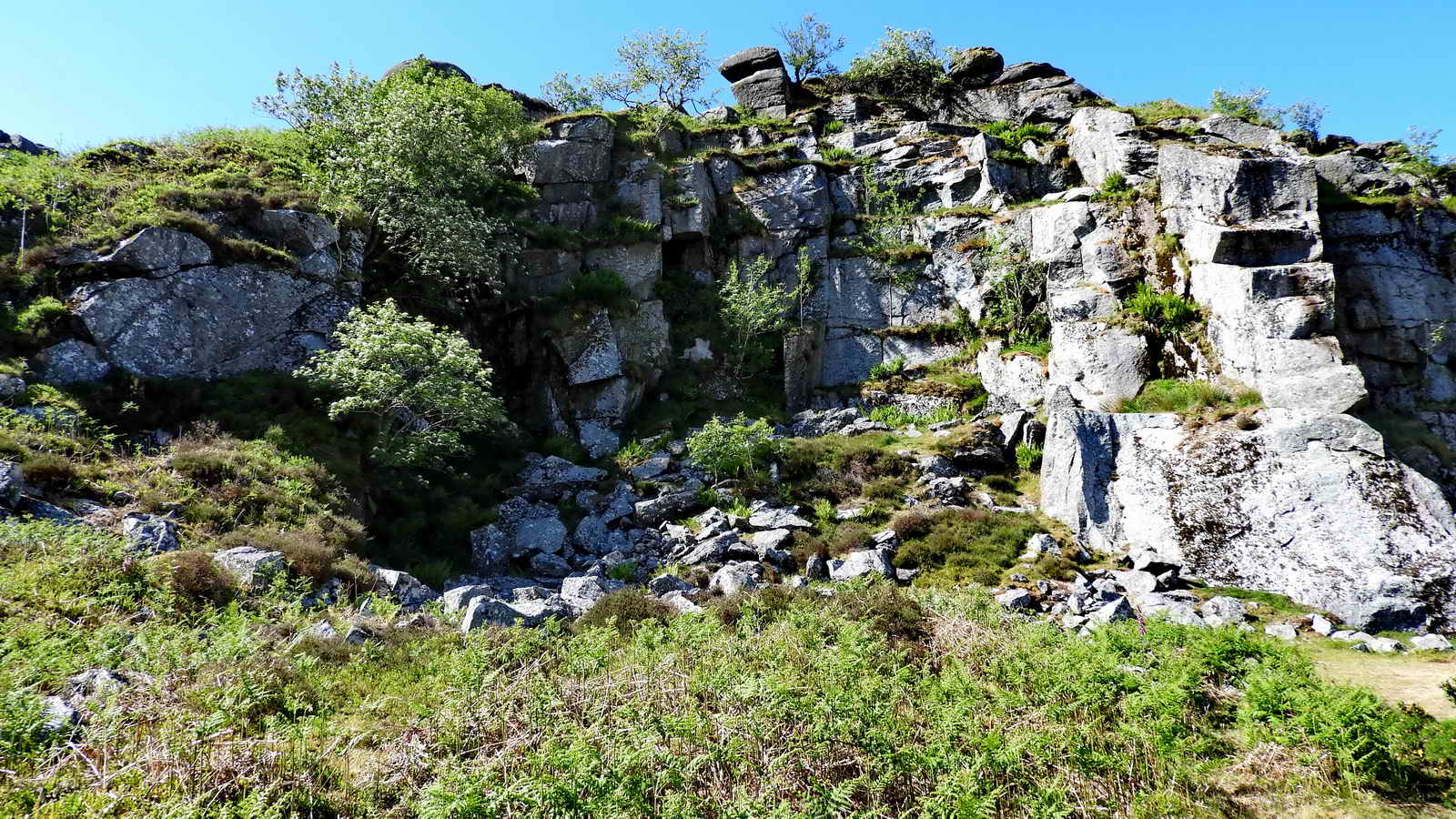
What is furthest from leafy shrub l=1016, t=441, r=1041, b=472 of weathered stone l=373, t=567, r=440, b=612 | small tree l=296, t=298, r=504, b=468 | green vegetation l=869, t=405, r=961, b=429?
weathered stone l=373, t=567, r=440, b=612

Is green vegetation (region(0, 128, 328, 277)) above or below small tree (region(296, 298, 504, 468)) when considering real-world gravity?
above

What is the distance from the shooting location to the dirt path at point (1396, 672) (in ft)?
25.1

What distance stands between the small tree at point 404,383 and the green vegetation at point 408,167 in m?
4.39

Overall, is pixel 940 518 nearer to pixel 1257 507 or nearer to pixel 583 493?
pixel 1257 507

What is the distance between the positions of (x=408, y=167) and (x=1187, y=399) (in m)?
22.4

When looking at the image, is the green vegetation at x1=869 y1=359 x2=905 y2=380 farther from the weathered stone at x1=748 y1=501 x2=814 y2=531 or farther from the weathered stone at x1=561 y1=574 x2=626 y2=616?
the weathered stone at x1=561 y1=574 x2=626 y2=616

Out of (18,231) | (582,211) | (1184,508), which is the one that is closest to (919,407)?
(1184,508)

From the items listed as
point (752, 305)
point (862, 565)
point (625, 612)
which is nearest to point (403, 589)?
point (625, 612)

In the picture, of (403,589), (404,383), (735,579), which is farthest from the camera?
(404,383)

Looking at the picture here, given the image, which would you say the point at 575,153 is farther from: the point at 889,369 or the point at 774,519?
the point at 774,519

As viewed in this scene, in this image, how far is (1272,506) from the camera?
1339cm

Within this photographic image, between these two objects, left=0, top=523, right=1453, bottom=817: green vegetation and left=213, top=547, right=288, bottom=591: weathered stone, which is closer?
left=0, top=523, right=1453, bottom=817: green vegetation

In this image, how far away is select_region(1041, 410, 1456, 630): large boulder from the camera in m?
11.7

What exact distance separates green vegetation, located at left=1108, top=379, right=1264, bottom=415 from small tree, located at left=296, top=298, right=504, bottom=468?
16.6 metres
